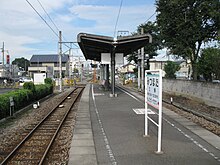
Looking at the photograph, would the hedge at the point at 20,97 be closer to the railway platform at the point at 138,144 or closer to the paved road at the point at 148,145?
the railway platform at the point at 138,144

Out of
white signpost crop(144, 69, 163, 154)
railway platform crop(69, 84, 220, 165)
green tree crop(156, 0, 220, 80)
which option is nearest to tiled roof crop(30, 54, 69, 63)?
green tree crop(156, 0, 220, 80)

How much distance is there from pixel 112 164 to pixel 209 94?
13.9 meters

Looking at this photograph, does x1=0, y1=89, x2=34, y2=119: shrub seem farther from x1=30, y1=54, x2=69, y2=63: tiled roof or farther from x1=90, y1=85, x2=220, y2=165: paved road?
x1=30, y1=54, x2=69, y2=63: tiled roof

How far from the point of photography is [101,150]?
6.73 metres

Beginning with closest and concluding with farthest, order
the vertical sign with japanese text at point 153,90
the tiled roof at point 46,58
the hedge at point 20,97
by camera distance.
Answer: the vertical sign with japanese text at point 153,90 → the hedge at point 20,97 → the tiled roof at point 46,58

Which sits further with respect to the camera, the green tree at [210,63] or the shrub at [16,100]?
the green tree at [210,63]

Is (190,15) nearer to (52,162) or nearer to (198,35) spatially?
(198,35)

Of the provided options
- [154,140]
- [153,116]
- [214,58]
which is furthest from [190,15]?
[154,140]

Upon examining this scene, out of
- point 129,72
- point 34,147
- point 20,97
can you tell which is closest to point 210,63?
point 20,97

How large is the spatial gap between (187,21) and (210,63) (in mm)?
5123

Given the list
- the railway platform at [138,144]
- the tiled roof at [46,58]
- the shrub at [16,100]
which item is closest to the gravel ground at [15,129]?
the shrub at [16,100]

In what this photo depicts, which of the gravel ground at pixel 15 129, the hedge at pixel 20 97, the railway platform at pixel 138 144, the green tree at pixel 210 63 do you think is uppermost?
the green tree at pixel 210 63

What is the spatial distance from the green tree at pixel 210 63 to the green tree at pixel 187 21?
1345 mm

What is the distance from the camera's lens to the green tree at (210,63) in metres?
20.4
